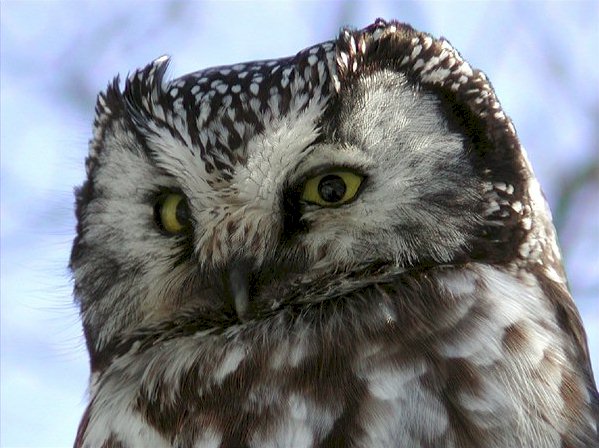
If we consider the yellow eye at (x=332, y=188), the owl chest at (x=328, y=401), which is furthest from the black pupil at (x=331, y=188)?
the owl chest at (x=328, y=401)

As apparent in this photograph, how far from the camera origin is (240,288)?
3324 millimetres

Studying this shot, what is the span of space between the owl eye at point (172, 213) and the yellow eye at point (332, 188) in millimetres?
381

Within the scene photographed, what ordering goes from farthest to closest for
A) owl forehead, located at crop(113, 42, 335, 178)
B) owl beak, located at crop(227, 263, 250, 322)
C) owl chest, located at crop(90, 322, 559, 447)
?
owl forehead, located at crop(113, 42, 335, 178) → owl beak, located at crop(227, 263, 250, 322) → owl chest, located at crop(90, 322, 559, 447)

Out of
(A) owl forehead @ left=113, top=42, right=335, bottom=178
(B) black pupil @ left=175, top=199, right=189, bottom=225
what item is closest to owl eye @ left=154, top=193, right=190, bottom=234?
(B) black pupil @ left=175, top=199, right=189, bottom=225

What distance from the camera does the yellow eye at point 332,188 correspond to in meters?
3.39

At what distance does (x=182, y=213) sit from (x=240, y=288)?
355 mm

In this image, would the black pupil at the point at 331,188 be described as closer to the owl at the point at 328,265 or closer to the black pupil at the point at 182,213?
the owl at the point at 328,265

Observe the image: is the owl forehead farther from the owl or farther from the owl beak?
the owl beak

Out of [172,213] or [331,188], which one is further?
[172,213]

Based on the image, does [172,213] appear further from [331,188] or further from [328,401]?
[328,401]

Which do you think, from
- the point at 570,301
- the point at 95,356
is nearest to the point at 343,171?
the point at 570,301

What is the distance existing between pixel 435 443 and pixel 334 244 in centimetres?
69

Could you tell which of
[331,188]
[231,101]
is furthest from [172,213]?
[331,188]

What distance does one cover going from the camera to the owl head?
133 inches
